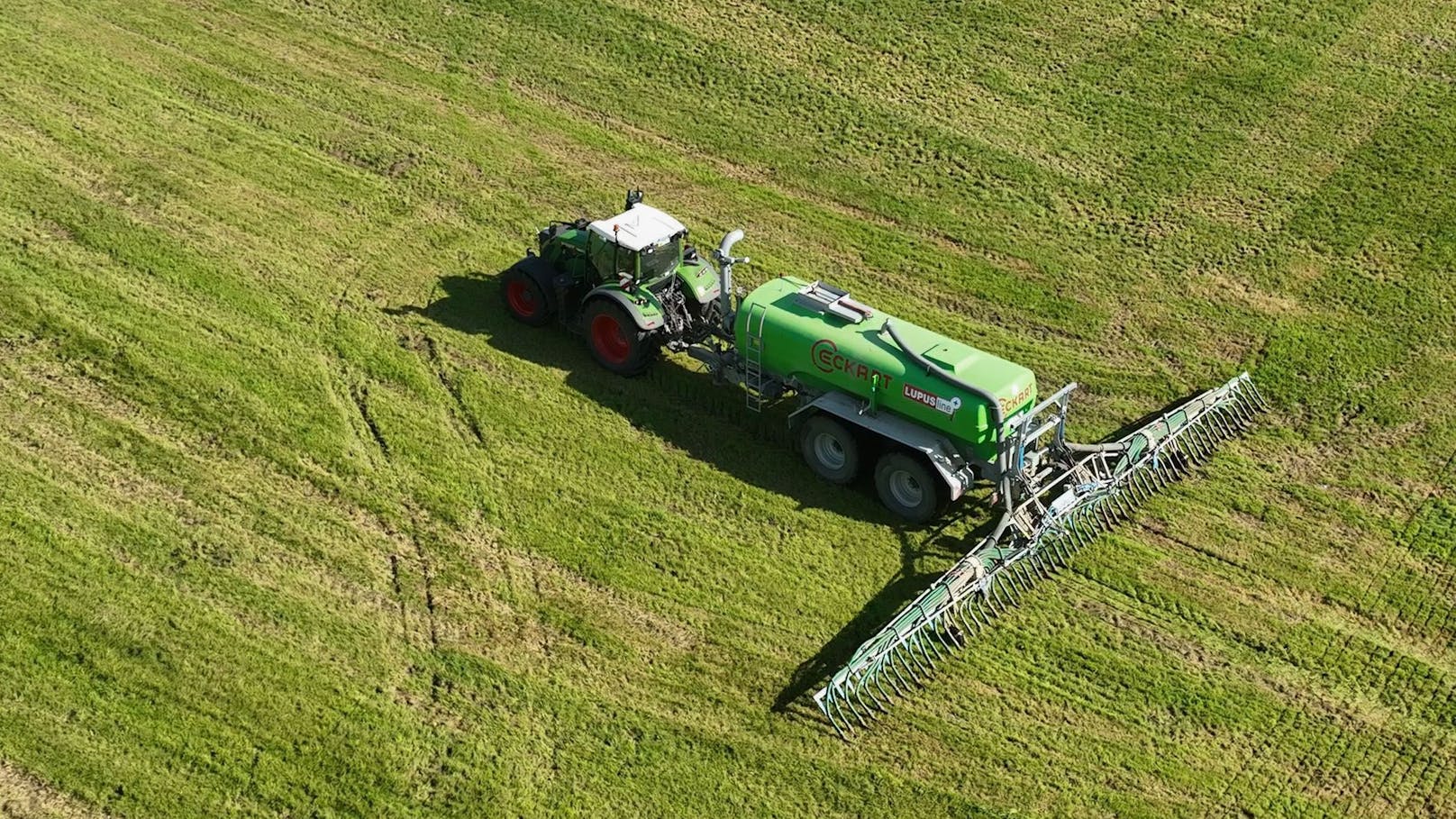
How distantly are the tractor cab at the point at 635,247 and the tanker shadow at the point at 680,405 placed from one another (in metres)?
1.27

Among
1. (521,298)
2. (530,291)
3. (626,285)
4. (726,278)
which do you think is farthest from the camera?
(521,298)

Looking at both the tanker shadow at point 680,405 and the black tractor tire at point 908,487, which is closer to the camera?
the black tractor tire at point 908,487

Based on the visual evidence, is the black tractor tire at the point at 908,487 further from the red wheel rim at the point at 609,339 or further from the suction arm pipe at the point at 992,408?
the red wheel rim at the point at 609,339

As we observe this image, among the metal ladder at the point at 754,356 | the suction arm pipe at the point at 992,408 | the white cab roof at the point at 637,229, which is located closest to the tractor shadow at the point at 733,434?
the metal ladder at the point at 754,356

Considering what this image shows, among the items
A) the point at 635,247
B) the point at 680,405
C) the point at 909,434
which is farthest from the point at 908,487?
the point at 635,247

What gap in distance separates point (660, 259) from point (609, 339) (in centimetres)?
125

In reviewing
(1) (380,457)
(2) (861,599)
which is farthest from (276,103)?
(2) (861,599)

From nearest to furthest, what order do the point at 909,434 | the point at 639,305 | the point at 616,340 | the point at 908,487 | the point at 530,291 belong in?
the point at 909,434 → the point at 908,487 → the point at 639,305 → the point at 616,340 → the point at 530,291

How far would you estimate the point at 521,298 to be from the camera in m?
18.0

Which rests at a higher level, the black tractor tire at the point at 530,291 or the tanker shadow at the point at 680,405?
the black tractor tire at the point at 530,291

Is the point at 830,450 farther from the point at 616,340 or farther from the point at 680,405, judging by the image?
the point at 616,340

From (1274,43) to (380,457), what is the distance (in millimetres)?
18196

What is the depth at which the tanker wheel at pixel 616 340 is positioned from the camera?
1672 centimetres

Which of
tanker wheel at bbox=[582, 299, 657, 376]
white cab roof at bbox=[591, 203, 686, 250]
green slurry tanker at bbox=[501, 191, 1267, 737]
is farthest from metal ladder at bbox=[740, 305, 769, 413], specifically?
white cab roof at bbox=[591, 203, 686, 250]
